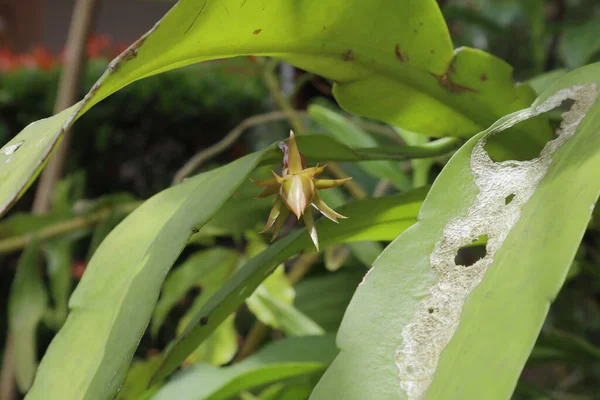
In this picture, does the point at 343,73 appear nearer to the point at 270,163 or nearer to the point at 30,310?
the point at 270,163

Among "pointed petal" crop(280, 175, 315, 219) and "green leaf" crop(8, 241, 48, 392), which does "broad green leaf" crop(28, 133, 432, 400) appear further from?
"green leaf" crop(8, 241, 48, 392)

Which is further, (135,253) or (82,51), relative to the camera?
(82,51)

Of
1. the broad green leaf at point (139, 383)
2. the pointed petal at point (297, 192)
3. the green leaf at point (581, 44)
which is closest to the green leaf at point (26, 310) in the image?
the broad green leaf at point (139, 383)

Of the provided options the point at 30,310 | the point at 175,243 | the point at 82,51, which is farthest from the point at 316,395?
the point at 82,51

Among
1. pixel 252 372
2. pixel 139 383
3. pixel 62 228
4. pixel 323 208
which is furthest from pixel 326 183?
pixel 62 228

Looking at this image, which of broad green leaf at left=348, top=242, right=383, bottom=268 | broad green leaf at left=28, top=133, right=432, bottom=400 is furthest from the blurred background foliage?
broad green leaf at left=28, top=133, right=432, bottom=400
